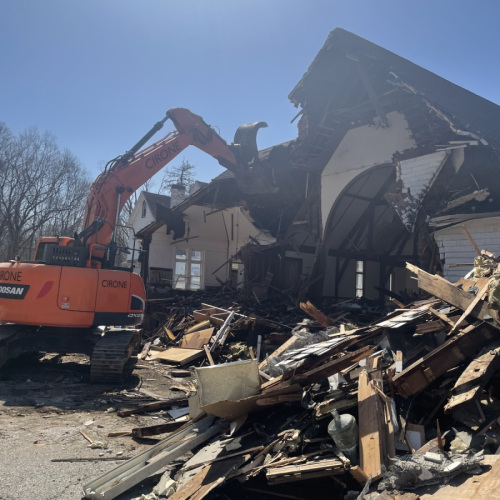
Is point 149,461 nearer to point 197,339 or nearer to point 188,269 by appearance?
point 197,339

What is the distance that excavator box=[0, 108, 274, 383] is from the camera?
827 centimetres

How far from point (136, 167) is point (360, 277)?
11.7 metres

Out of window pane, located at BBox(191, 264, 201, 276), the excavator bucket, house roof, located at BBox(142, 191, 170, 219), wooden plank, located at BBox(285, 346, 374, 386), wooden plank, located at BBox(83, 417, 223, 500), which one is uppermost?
house roof, located at BBox(142, 191, 170, 219)

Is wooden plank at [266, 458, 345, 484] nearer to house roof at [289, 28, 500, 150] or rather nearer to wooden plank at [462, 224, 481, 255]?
wooden plank at [462, 224, 481, 255]

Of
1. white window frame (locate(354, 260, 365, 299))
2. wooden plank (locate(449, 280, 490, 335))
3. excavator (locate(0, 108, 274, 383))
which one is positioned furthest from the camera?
white window frame (locate(354, 260, 365, 299))

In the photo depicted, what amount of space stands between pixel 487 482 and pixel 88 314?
7325 millimetres

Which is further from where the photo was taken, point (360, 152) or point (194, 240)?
point (194, 240)

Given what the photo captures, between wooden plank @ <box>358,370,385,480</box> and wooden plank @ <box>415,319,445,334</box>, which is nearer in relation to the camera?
wooden plank @ <box>358,370,385,480</box>

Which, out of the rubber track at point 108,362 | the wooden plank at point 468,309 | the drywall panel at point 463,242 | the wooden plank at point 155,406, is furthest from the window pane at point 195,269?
the wooden plank at point 468,309

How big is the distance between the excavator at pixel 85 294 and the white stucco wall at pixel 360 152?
6.87 m

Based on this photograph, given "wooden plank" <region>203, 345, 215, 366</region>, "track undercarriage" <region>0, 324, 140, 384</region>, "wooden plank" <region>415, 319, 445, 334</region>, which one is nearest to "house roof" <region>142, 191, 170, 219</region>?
"wooden plank" <region>203, 345, 215, 366</region>

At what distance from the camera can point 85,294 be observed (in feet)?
27.7

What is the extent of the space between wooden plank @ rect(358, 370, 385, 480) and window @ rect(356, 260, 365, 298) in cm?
1436

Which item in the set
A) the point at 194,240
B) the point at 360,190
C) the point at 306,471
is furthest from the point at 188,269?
the point at 306,471
